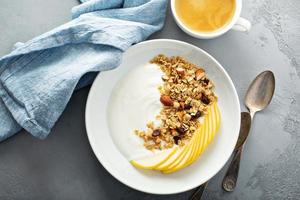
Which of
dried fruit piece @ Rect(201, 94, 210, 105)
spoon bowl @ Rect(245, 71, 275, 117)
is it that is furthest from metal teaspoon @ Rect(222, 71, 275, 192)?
dried fruit piece @ Rect(201, 94, 210, 105)

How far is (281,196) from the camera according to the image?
1.03 meters

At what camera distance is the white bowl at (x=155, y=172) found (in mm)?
950

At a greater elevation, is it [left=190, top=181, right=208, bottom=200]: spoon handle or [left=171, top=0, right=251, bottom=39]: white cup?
[left=171, top=0, right=251, bottom=39]: white cup

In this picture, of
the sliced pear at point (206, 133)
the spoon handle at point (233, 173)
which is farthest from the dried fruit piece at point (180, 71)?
the spoon handle at point (233, 173)

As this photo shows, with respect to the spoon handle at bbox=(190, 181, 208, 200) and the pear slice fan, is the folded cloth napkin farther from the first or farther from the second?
the spoon handle at bbox=(190, 181, 208, 200)

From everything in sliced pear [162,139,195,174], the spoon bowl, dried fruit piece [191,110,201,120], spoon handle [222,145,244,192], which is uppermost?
dried fruit piece [191,110,201,120]

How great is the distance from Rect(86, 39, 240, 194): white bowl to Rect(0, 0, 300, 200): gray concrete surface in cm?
5

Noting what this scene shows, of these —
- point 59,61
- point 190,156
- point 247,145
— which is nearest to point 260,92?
point 247,145

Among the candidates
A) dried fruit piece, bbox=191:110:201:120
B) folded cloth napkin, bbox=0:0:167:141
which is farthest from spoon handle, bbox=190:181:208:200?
folded cloth napkin, bbox=0:0:167:141

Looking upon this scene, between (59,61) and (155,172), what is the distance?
318mm

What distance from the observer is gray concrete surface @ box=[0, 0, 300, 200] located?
99cm

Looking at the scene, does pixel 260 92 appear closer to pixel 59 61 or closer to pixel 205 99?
pixel 205 99

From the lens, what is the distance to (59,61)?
96cm

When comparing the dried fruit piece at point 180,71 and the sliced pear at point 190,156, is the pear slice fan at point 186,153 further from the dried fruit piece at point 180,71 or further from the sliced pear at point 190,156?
the dried fruit piece at point 180,71
